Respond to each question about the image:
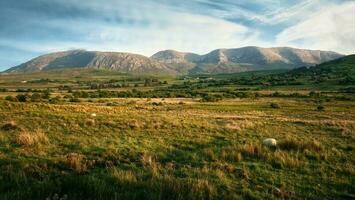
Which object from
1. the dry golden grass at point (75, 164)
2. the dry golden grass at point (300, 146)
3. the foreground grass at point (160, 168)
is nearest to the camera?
the foreground grass at point (160, 168)

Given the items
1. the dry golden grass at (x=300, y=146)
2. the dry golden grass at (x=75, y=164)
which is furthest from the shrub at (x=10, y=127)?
the dry golden grass at (x=300, y=146)

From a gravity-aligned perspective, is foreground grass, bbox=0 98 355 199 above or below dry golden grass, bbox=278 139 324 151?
above

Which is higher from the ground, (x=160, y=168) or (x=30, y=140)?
(x=30, y=140)

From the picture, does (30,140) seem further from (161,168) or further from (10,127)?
(161,168)

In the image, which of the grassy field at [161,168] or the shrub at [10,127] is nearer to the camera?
the grassy field at [161,168]

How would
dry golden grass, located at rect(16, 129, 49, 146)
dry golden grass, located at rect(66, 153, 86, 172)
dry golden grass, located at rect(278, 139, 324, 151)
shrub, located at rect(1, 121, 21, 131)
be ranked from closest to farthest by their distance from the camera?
dry golden grass, located at rect(66, 153, 86, 172), dry golden grass, located at rect(16, 129, 49, 146), dry golden grass, located at rect(278, 139, 324, 151), shrub, located at rect(1, 121, 21, 131)

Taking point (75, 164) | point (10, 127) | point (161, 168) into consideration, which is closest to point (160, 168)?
point (161, 168)

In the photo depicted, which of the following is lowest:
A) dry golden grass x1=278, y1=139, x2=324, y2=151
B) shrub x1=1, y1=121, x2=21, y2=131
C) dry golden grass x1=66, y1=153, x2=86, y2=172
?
dry golden grass x1=278, y1=139, x2=324, y2=151

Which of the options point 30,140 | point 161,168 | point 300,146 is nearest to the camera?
point 161,168

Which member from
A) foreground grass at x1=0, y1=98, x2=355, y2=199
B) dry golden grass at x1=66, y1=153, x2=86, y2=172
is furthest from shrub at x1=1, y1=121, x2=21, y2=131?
dry golden grass at x1=66, y1=153, x2=86, y2=172

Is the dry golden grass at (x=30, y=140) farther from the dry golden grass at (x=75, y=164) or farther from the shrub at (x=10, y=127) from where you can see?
the shrub at (x=10, y=127)

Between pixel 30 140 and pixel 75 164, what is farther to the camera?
pixel 30 140

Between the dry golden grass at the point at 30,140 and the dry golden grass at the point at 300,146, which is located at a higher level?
the dry golden grass at the point at 30,140

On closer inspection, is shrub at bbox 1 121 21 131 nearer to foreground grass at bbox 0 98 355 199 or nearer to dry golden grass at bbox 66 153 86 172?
foreground grass at bbox 0 98 355 199
